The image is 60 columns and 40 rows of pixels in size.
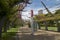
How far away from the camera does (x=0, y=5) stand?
14555mm

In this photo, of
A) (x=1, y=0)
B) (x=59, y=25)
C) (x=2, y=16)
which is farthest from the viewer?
(x=59, y=25)

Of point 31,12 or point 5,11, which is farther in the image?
point 31,12

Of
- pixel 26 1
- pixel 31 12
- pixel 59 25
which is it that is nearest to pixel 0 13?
pixel 26 1

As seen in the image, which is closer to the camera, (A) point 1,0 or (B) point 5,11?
(A) point 1,0

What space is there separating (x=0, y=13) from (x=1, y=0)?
6.51 feet

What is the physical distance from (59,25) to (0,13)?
2828cm

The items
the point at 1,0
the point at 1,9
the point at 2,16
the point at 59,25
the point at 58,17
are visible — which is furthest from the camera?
the point at 59,25

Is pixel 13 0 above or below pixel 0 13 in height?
above

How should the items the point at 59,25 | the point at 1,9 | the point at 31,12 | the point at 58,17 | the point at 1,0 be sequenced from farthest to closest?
the point at 59,25 → the point at 58,17 → the point at 31,12 → the point at 1,9 → the point at 1,0

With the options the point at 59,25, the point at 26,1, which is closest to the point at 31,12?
the point at 26,1

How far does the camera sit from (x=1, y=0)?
13805 millimetres

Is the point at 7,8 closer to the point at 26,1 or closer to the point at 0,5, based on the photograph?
the point at 0,5

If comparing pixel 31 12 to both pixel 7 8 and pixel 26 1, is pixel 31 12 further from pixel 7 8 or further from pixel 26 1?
pixel 7 8

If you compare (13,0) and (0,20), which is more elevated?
(13,0)
